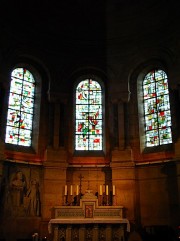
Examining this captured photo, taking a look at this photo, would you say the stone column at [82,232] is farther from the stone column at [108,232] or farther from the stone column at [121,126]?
the stone column at [121,126]

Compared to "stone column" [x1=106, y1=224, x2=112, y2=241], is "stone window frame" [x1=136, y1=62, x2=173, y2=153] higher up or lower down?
higher up

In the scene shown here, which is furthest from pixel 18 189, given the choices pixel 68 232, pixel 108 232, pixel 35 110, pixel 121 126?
pixel 121 126

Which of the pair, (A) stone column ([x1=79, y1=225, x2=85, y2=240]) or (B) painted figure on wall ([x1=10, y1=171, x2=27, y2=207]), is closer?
(A) stone column ([x1=79, y1=225, x2=85, y2=240])

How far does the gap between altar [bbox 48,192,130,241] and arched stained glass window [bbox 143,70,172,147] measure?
3.99 meters

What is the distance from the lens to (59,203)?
1455 centimetres

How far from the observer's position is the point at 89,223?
42.0ft

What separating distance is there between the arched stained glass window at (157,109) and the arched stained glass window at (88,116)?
228 centimetres

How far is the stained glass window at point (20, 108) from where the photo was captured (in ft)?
50.9

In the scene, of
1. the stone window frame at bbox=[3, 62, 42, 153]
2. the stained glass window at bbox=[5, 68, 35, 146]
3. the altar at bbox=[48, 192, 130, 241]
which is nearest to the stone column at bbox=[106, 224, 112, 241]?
the altar at bbox=[48, 192, 130, 241]

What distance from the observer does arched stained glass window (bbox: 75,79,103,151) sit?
1634 cm

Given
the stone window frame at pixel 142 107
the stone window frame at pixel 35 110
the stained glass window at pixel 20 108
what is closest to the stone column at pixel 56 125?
the stone window frame at pixel 35 110

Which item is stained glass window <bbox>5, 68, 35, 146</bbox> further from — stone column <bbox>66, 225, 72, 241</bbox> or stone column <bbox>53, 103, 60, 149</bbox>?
stone column <bbox>66, 225, 72, 241</bbox>

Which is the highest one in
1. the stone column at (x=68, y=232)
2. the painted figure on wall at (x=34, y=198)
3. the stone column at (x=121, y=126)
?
the stone column at (x=121, y=126)

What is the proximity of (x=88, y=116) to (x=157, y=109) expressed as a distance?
10.9 ft
